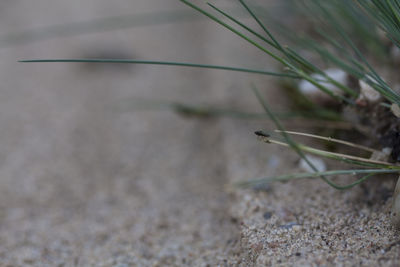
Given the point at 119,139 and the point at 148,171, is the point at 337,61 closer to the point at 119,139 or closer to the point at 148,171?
the point at 148,171

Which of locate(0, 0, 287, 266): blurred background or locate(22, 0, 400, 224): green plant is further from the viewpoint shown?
locate(0, 0, 287, 266): blurred background

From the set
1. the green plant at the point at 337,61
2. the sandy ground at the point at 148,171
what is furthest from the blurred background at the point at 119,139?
the green plant at the point at 337,61

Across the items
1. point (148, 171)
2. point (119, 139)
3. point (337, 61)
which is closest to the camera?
point (337, 61)

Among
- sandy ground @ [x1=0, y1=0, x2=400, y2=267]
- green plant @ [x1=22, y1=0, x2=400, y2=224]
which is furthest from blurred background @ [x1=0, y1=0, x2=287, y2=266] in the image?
green plant @ [x1=22, y1=0, x2=400, y2=224]

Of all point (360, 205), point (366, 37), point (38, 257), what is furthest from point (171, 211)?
point (366, 37)

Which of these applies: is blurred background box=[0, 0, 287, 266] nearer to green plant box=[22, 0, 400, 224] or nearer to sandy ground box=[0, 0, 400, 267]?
sandy ground box=[0, 0, 400, 267]

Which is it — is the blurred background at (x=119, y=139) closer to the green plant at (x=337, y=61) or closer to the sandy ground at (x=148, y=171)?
the sandy ground at (x=148, y=171)

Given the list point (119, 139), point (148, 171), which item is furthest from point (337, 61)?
point (119, 139)
